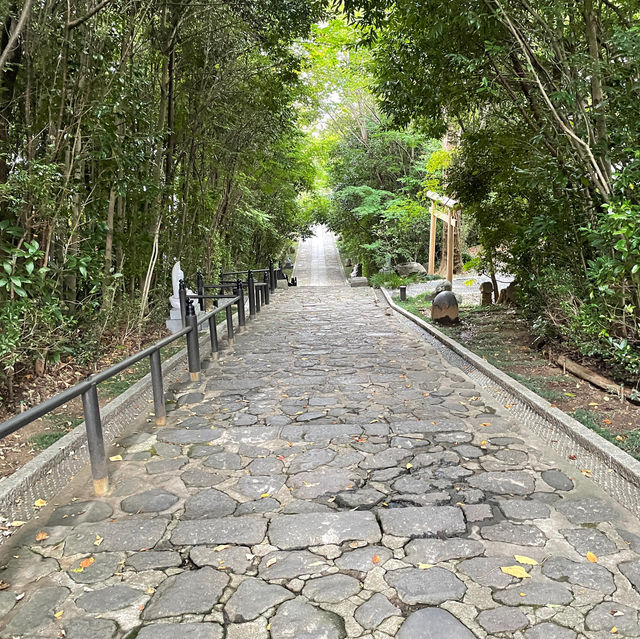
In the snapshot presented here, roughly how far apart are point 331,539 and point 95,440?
1.63 metres

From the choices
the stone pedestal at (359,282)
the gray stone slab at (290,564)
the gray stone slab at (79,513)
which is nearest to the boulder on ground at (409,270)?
the stone pedestal at (359,282)

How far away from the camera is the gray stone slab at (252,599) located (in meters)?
2.29

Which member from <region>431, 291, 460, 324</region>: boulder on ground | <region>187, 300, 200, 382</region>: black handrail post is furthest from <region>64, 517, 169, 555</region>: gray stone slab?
<region>431, 291, 460, 324</region>: boulder on ground

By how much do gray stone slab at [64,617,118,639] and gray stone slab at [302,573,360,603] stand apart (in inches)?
32.4

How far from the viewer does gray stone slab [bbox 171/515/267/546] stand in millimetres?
2871

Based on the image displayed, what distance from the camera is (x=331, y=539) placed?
2861 millimetres

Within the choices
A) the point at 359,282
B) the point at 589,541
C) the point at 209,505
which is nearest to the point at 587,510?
the point at 589,541

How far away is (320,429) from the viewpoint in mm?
4582

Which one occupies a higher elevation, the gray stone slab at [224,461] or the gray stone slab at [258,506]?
the gray stone slab at [224,461]

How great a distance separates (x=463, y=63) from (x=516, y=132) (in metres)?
2.21

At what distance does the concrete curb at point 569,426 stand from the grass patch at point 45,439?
397 cm

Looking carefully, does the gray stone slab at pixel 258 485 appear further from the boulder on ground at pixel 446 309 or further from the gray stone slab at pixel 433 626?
the boulder on ground at pixel 446 309

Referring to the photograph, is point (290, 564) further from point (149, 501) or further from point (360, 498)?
point (149, 501)

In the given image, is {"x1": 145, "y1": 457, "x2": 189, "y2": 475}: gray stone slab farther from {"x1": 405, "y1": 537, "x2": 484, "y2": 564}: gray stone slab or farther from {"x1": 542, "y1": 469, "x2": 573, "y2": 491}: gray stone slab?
{"x1": 542, "y1": 469, "x2": 573, "y2": 491}: gray stone slab
